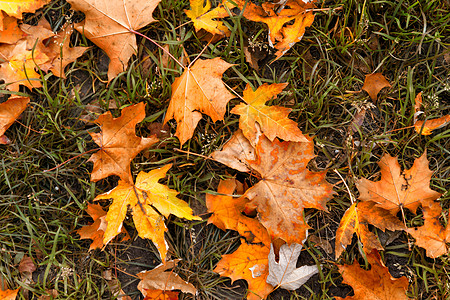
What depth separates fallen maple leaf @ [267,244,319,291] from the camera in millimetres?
2006

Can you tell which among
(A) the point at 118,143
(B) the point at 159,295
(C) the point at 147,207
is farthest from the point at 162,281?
(A) the point at 118,143

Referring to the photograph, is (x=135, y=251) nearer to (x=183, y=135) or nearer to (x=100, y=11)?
(x=183, y=135)

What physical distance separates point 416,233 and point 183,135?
4.92ft

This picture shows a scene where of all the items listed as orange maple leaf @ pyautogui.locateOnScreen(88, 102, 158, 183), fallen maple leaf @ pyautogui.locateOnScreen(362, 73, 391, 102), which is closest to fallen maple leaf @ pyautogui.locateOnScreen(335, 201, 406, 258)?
fallen maple leaf @ pyautogui.locateOnScreen(362, 73, 391, 102)

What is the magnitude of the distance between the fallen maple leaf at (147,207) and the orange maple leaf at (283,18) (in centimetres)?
102

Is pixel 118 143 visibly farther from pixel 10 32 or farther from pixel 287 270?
pixel 287 270

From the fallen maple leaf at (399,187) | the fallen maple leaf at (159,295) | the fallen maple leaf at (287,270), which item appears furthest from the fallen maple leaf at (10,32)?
the fallen maple leaf at (399,187)

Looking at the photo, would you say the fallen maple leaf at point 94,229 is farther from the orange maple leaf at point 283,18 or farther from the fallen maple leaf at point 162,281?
the orange maple leaf at point 283,18

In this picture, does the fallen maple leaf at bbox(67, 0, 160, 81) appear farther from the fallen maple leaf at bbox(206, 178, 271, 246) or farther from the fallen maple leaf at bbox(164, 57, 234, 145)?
the fallen maple leaf at bbox(206, 178, 271, 246)

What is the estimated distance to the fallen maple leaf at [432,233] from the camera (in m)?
2.01

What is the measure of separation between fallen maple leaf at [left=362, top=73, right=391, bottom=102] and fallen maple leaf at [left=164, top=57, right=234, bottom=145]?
Result: 89 cm

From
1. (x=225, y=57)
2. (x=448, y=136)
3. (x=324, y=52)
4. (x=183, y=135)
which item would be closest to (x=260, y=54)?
(x=225, y=57)

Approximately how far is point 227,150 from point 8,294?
160cm

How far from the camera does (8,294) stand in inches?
81.6
